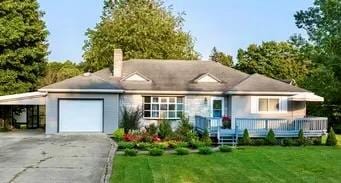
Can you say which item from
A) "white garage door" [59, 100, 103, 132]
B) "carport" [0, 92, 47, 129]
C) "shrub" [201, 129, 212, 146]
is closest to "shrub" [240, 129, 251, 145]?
"shrub" [201, 129, 212, 146]

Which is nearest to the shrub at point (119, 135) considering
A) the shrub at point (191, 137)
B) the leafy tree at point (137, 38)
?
the shrub at point (191, 137)

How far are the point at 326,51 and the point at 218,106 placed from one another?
867cm

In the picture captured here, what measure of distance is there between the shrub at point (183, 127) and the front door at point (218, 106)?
1.81 m

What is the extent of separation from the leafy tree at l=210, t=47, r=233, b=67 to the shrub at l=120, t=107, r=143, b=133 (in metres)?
48.2

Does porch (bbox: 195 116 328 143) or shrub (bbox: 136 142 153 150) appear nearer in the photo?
shrub (bbox: 136 142 153 150)

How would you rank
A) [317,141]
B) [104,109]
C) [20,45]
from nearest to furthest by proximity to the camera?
[317,141] < [104,109] < [20,45]

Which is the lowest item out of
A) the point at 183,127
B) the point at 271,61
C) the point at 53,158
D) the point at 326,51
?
the point at 53,158

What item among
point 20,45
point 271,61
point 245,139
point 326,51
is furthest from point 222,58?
point 245,139

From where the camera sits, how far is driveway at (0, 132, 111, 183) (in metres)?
14.8

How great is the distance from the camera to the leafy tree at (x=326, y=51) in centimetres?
3297

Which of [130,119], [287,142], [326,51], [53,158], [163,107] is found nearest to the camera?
[53,158]

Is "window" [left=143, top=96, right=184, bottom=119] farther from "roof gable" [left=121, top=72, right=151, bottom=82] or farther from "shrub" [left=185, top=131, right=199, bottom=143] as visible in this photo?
"shrub" [left=185, top=131, right=199, bottom=143]

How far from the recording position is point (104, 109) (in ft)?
96.6

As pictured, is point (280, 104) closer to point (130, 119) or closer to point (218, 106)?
point (218, 106)
